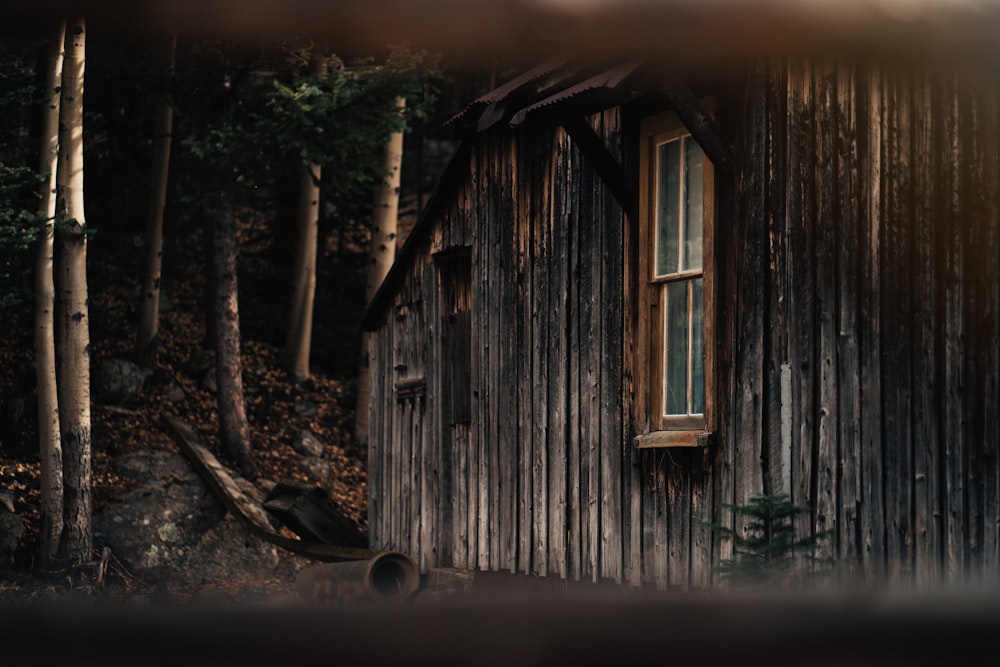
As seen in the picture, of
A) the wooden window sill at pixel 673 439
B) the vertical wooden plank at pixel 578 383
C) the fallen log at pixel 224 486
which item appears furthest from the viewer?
the fallen log at pixel 224 486

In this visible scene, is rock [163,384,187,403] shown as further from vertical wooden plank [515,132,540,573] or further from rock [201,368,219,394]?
vertical wooden plank [515,132,540,573]

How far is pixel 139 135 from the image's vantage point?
25281mm

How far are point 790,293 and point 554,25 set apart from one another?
7099 mm

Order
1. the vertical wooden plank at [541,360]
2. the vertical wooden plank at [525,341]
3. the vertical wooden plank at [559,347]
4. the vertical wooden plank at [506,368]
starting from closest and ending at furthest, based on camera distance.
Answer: the vertical wooden plank at [559,347], the vertical wooden plank at [541,360], the vertical wooden plank at [525,341], the vertical wooden plank at [506,368]

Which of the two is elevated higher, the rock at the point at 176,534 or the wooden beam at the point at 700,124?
the wooden beam at the point at 700,124

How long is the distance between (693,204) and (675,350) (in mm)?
1015

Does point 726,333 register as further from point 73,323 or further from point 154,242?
point 154,242

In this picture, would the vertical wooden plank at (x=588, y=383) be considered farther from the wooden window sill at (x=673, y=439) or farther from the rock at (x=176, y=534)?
the rock at (x=176, y=534)

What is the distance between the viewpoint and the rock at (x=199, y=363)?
24.2 meters

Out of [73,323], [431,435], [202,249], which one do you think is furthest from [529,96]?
[202,249]

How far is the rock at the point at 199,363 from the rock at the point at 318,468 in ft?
A: 9.60

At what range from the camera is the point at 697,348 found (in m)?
8.40

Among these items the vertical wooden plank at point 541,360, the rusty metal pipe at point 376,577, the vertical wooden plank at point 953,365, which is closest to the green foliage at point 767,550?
the vertical wooden plank at point 953,365

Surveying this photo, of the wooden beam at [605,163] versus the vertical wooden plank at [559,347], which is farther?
the vertical wooden plank at [559,347]
